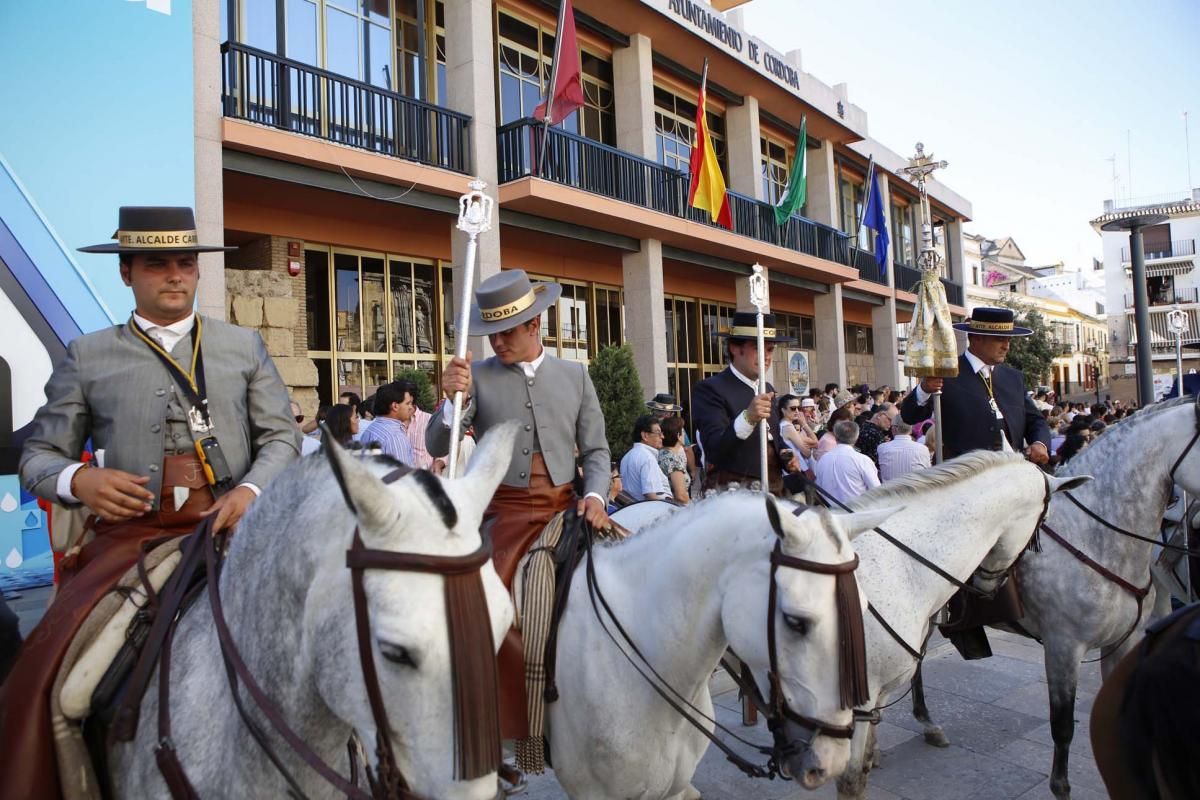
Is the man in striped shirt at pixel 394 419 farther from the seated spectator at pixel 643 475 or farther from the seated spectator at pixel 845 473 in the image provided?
the seated spectator at pixel 845 473

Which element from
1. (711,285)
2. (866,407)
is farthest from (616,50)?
(866,407)

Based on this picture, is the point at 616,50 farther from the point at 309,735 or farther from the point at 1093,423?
the point at 309,735

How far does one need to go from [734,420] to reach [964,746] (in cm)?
266

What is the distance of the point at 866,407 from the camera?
15945 mm

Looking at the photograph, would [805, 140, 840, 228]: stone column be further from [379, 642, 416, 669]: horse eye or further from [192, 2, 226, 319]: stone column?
[379, 642, 416, 669]: horse eye

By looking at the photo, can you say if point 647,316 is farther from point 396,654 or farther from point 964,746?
point 396,654

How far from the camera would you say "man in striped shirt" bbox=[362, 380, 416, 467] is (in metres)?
7.10

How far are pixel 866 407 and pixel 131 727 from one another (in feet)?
51.5

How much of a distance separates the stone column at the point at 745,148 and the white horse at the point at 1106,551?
48.1 feet

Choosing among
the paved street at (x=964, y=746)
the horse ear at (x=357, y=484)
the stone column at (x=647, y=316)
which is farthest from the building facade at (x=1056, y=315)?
the horse ear at (x=357, y=484)

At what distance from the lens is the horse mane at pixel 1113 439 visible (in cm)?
444

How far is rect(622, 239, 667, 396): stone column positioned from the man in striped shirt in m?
A: 7.62

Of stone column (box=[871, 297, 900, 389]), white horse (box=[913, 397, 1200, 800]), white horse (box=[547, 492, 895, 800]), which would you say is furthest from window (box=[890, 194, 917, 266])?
white horse (box=[547, 492, 895, 800])

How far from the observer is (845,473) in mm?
6617
